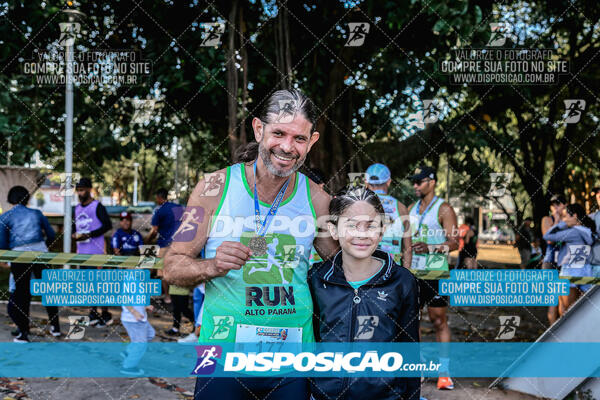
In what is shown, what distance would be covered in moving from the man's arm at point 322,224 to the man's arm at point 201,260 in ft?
1.41

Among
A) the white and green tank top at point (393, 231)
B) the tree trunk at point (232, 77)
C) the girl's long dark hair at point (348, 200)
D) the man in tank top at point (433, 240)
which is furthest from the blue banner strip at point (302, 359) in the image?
the tree trunk at point (232, 77)

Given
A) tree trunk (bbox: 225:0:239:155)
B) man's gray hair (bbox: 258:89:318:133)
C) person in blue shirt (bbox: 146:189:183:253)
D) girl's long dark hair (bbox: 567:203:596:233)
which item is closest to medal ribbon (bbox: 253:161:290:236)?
man's gray hair (bbox: 258:89:318:133)

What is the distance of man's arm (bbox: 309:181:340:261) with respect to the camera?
7.59ft

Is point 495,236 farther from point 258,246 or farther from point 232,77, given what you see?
point 258,246

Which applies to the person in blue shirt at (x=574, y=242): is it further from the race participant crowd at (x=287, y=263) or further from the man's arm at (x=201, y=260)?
the man's arm at (x=201, y=260)

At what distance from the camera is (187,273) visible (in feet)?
6.91

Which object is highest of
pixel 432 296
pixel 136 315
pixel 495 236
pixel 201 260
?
pixel 201 260

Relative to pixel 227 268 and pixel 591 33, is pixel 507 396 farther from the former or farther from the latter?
pixel 591 33

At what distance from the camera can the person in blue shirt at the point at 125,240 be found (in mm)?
7102

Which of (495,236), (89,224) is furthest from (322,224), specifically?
(495,236)

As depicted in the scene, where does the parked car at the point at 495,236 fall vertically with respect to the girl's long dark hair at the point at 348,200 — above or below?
below

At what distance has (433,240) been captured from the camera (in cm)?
530

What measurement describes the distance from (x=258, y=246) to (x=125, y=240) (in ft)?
18.0

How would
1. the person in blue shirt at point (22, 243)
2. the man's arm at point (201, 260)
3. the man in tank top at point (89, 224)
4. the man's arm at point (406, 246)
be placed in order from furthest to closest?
the man in tank top at point (89, 224) < the person in blue shirt at point (22, 243) < the man's arm at point (406, 246) < the man's arm at point (201, 260)
